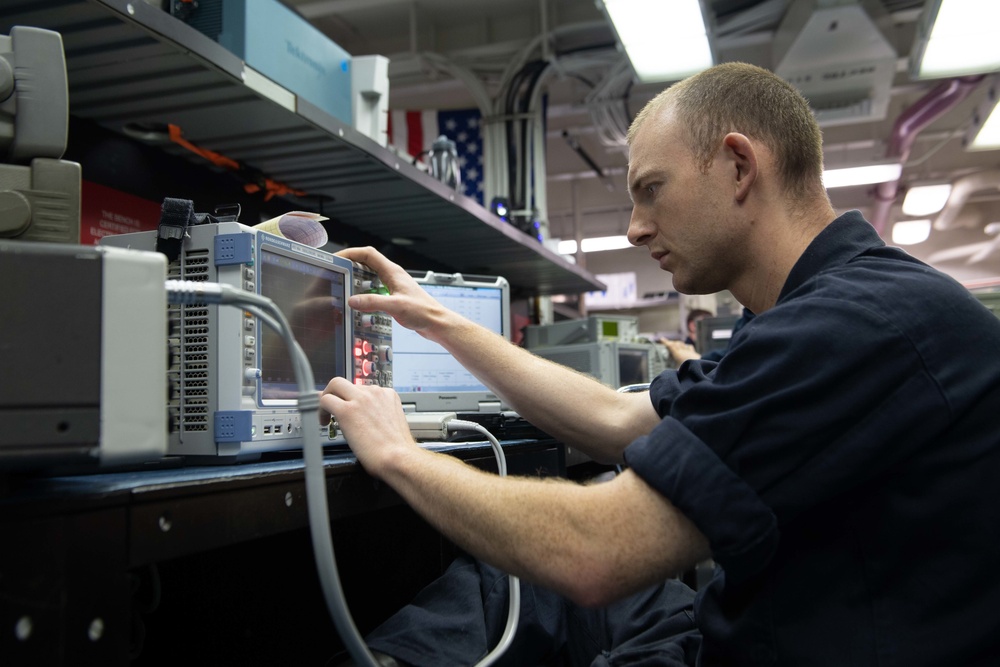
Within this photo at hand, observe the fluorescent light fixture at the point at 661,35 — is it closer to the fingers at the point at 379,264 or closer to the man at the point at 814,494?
the fingers at the point at 379,264

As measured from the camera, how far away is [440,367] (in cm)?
Answer: 277

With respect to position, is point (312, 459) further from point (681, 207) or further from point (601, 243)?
point (601, 243)

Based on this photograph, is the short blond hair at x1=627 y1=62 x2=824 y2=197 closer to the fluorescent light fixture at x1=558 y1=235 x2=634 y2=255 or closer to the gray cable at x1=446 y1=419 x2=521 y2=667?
the gray cable at x1=446 y1=419 x2=521 y2=667

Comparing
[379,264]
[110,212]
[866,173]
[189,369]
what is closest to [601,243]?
[866,173]

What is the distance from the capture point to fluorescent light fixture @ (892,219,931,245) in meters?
8.80

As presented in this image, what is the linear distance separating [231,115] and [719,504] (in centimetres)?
161

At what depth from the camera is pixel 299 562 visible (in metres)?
1.71

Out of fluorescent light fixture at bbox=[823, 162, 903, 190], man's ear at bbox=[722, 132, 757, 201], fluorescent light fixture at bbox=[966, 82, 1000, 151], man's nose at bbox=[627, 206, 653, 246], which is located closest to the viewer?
man's ear at bbox=[722, 132, 757, 201]

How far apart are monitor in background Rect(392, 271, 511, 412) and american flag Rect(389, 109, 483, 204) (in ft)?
7.81

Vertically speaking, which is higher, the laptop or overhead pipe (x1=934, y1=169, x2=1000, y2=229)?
overhead pipe (x1=934, y1=169, x2=1000, y2=229)

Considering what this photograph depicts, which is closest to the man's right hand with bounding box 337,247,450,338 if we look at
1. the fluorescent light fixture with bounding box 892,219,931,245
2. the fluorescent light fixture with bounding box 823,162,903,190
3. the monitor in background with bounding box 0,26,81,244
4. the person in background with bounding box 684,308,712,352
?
the monitor in background with bounding box 0,26,81,244

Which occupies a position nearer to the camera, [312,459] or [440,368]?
[312,459]

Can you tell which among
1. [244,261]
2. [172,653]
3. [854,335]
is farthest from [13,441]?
[172,653]

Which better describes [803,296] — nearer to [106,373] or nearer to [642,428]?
[642,428]
